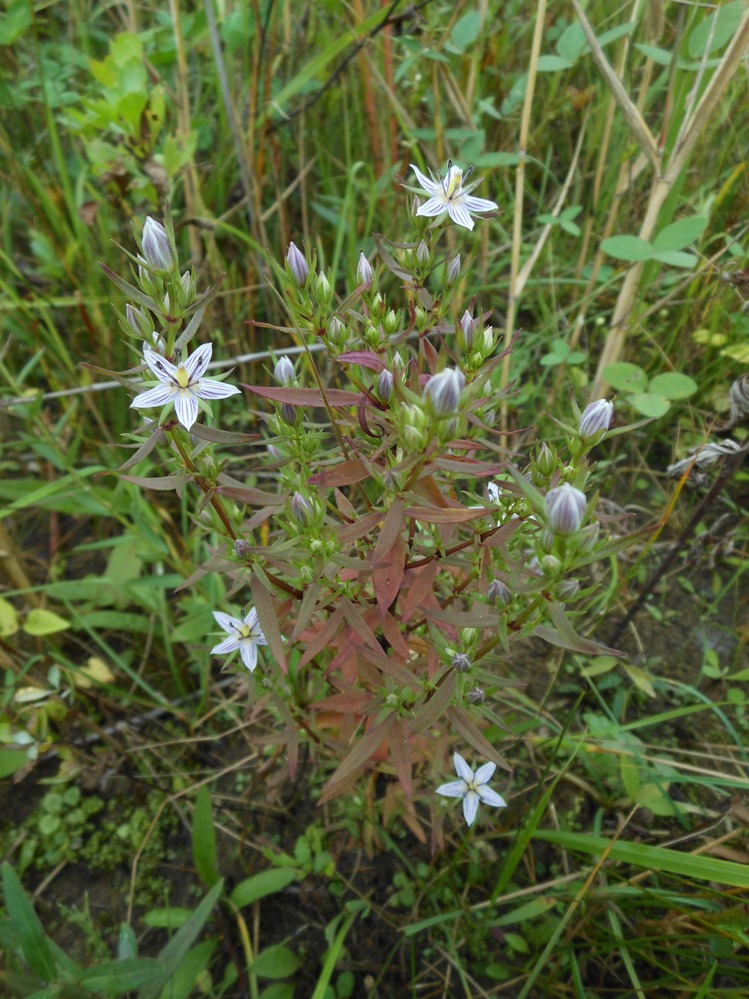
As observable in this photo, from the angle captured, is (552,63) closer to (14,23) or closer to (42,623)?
(14,23)

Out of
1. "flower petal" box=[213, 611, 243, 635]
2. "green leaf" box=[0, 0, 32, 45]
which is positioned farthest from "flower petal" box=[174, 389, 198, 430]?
"green leaf" box=[0, 0, 32, 45]

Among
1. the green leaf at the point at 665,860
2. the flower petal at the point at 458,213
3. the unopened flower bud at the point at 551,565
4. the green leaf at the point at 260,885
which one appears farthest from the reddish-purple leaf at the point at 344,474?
the green leaf at the point at 260,885

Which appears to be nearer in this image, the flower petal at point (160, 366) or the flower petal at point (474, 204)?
the flower petal at point (160, 366)

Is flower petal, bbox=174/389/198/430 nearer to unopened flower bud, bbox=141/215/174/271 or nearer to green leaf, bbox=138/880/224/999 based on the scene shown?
unopened flower bud, bbox=141/215/174/271

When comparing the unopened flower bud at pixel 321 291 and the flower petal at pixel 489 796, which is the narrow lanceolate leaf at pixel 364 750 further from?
the unopened flower bud at pixel 321 291

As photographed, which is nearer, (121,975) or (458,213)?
(458,213)

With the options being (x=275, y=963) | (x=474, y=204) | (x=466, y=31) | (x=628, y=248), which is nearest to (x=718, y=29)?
(x=628, y=248)
